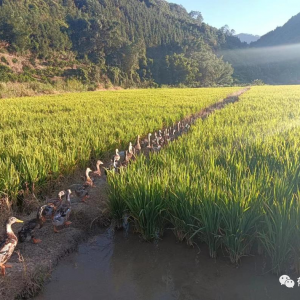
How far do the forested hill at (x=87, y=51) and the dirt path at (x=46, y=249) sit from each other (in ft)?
109

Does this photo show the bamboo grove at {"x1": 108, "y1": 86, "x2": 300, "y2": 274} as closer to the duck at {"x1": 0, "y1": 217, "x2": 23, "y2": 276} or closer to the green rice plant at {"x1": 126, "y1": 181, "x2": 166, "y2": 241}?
the green rice plant at {"x1": 126, "y1": 181, "x2": 166, "y2": 241}

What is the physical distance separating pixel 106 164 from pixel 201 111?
7.86 m

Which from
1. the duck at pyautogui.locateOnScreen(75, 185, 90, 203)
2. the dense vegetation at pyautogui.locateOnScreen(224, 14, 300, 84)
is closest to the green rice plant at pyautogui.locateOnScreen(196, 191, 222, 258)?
the duck at pyautogui.locateOnScreen(75, 185, 90, 203)

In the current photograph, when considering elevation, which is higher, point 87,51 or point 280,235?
point 87,51

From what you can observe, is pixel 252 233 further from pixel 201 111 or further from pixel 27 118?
pixel 201 111

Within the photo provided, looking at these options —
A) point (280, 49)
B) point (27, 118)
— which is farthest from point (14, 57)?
point (280, 49)

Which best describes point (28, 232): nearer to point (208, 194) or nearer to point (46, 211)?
point (46, 211)

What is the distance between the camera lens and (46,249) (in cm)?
282

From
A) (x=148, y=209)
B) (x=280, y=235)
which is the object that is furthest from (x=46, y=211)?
(x=280, y=235)

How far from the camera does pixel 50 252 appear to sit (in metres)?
2.77

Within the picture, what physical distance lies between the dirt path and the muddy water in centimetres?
11

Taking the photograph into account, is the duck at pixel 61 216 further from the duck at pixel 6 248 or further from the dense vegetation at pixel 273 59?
the dense vegetation at pixel 273 59

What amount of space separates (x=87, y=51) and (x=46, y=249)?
55057 millimetres

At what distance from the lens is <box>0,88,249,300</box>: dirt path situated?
7.46 feet
